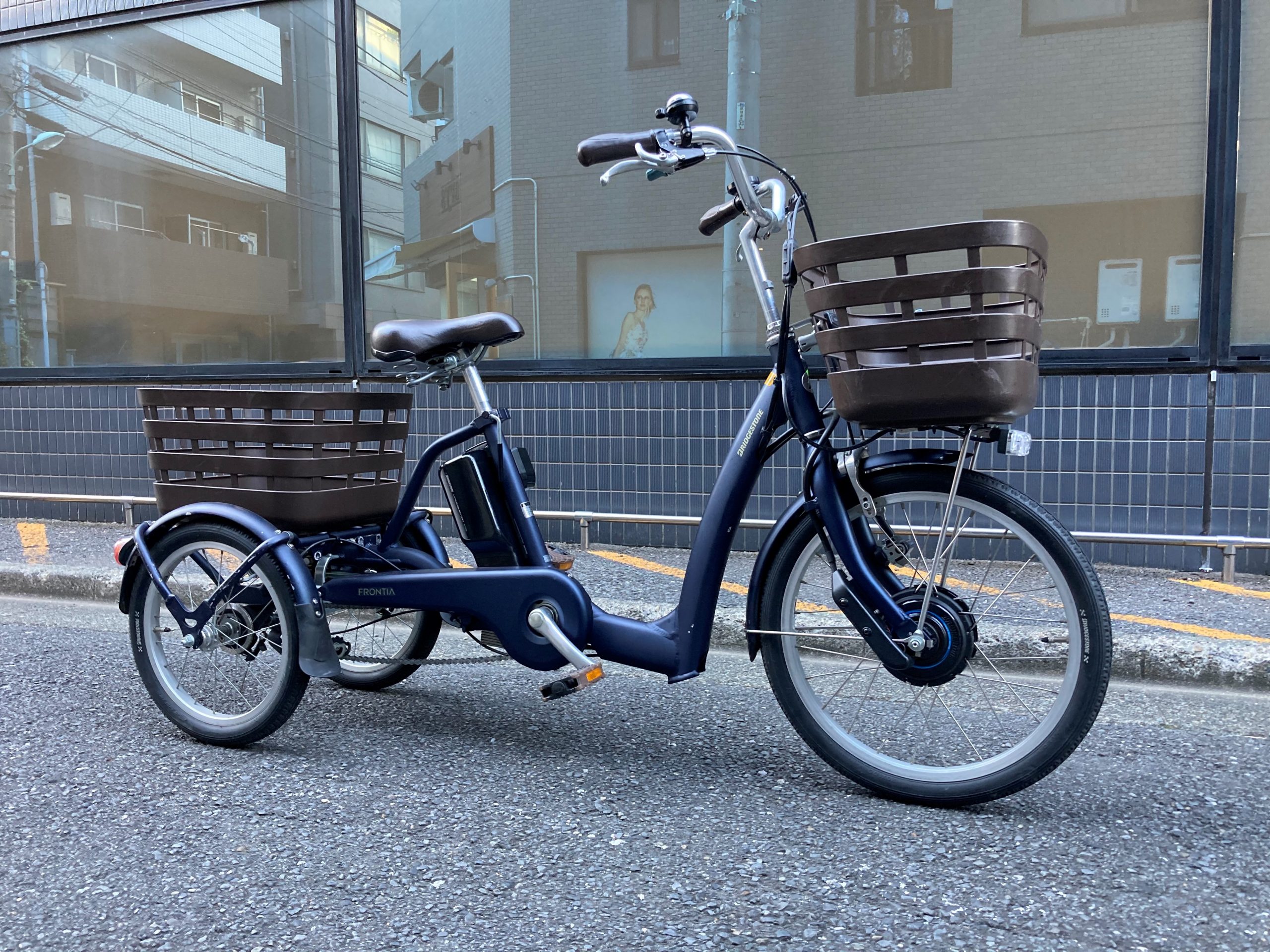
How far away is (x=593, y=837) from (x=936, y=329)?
1378 mm

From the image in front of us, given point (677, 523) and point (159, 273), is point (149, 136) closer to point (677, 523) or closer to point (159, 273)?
point (159, 273)

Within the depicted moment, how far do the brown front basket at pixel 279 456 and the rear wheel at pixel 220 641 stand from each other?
0.14 meters

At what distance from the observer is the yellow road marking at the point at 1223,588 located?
4273 millimetres

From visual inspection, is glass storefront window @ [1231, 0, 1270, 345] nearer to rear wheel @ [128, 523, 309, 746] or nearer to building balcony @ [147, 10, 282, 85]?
rear wheel @ [128, 523, 309, 746]

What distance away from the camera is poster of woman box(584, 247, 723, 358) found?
18.4 feet

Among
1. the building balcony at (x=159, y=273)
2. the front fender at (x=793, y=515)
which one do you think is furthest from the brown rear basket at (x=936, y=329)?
the building balcony at (x=159, y=273)

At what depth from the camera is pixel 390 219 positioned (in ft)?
20.2

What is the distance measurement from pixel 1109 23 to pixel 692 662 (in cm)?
436

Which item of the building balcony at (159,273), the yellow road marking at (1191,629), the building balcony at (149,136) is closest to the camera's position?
the yellow road marking at (1191,629)

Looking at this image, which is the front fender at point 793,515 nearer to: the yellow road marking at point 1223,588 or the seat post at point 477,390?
the seat post at point 477,390

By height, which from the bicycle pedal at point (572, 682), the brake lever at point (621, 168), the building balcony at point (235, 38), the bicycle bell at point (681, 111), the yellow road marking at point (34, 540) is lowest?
the yellow road marking at point (34, 540)

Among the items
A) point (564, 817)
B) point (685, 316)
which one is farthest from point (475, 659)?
point (685, 316)

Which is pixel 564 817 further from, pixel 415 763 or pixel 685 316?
pixel 685 316

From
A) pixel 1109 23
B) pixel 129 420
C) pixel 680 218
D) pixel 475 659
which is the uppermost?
pixel 1109 23
